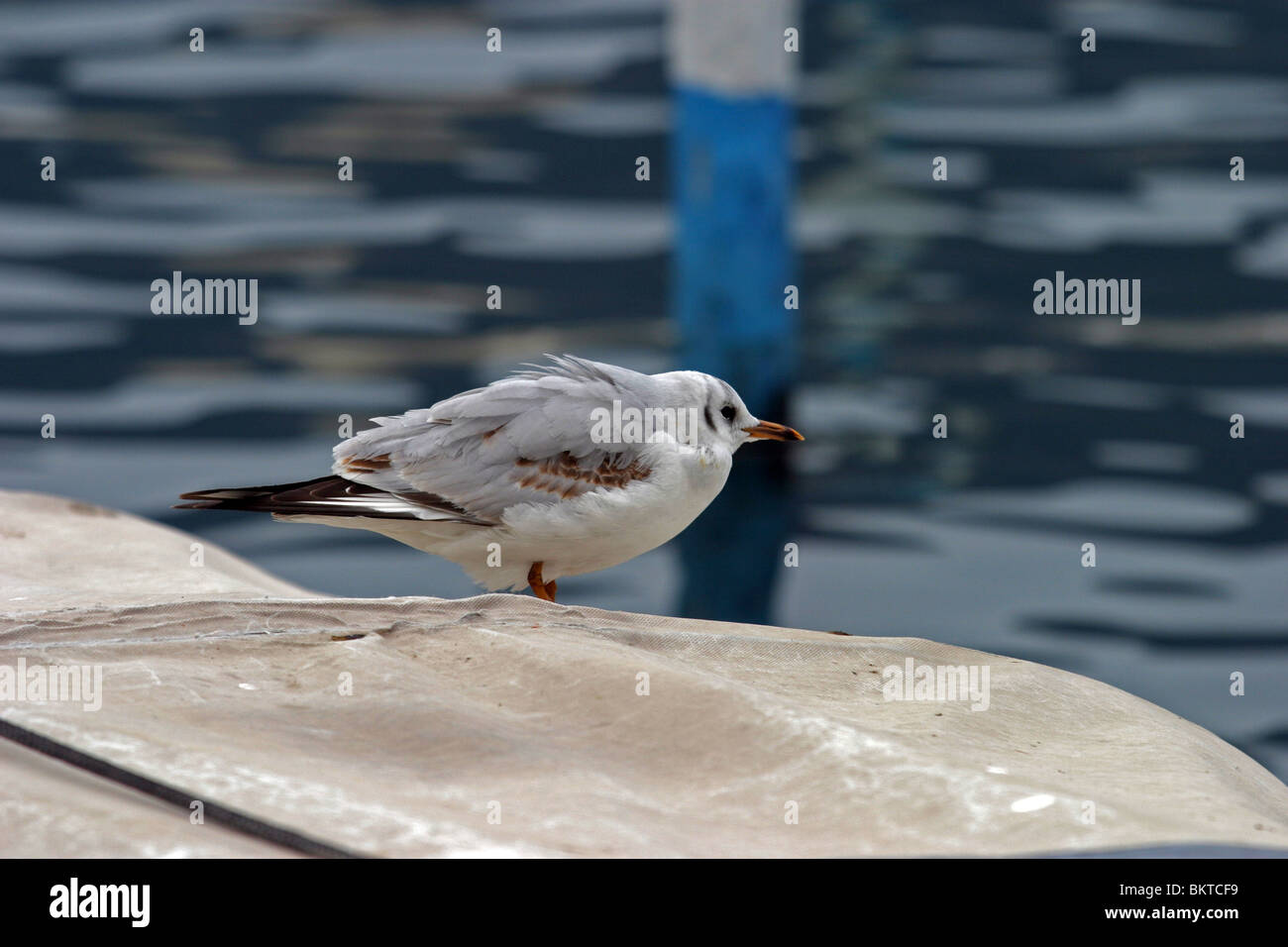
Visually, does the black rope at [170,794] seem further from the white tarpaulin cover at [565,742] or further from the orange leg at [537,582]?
the orange leg at [537,582]

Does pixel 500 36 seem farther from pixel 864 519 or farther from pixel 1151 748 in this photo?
pixel 1151 748

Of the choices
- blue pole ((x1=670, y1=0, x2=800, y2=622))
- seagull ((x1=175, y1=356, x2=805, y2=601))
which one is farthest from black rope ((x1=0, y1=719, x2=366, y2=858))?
blue pole ((x1=670, y1=0, x2=800, y2=622))

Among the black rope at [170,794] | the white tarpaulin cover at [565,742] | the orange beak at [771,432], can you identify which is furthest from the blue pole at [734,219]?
the black rope at [170,794]

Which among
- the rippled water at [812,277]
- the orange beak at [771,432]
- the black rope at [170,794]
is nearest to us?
the black rope at [170,794]

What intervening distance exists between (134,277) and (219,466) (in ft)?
12.4

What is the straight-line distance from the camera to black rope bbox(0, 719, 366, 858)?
A: 2994 mm

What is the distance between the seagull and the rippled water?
4.07m

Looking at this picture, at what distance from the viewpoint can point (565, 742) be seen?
3.65 metres

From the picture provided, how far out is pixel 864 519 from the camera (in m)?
10.5

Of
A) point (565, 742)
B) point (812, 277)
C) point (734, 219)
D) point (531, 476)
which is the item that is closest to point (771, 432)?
point (531, 476)

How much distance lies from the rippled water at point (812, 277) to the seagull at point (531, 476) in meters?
4.07

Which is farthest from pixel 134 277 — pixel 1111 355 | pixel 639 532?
pixel 639 532

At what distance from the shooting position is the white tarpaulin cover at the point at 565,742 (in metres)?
3.13

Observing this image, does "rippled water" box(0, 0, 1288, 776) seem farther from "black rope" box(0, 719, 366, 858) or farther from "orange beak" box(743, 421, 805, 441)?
"black rope" box(0, 719, 366, 858)
